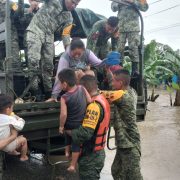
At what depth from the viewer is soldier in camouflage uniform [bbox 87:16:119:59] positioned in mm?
4930

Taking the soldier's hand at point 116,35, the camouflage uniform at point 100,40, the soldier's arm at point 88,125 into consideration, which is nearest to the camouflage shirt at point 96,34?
the camouflage uniform at point 100,40

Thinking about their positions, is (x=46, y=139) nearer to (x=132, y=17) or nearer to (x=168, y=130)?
(x=132, y=17)

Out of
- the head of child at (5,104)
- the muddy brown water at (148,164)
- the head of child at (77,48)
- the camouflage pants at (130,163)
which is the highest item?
the head of child at (77,48)

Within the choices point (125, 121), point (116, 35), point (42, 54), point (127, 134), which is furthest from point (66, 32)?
point (127, 134)

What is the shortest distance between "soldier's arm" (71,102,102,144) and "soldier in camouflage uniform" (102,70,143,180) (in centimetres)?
44

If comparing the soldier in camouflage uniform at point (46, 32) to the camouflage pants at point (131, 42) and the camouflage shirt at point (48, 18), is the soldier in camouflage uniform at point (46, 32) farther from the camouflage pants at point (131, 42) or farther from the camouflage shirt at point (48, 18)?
the camouflage pants at point (131, 42)

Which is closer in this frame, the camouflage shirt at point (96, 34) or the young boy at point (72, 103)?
the young boy at point (72, 103)

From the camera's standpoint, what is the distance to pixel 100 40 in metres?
5.20

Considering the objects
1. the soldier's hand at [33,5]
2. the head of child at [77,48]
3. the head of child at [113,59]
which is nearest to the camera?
the head of child at [77,48]

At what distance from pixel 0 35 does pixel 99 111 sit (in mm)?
1888

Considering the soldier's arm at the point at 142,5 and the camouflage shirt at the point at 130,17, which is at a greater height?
the soldier's arm at the point at 142,5

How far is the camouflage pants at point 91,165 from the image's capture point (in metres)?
3.20

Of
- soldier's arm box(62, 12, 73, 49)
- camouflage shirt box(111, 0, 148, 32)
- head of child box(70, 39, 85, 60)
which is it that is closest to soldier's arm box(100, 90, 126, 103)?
head of child box(70, 39, 85, 60)

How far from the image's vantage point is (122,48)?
532 cm
